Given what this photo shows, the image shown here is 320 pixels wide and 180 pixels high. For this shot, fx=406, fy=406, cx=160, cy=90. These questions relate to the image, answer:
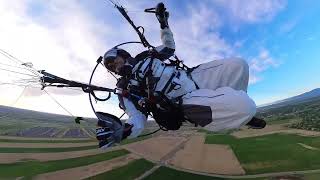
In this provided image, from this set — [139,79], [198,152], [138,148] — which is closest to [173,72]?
[139,79]

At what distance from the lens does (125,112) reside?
Answer: 31.1 feet

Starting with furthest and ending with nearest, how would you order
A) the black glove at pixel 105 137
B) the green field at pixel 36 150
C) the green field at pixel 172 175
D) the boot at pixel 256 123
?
1. the green field at pixel 36 150
2. the green field at pixel 172 175
3. the boot at pixel 256 123
4. the black glove at pixel 105 137

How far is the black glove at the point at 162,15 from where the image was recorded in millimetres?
9117

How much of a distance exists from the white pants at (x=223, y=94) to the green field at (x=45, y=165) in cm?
5914

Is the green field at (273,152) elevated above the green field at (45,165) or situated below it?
below

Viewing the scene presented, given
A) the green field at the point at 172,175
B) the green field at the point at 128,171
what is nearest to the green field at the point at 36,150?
the green field at the point at 128,171

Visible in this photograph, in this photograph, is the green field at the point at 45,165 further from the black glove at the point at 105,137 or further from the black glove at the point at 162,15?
the black glove at the point at 105,137

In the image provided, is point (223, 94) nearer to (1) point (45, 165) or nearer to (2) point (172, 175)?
(2) point (172, 175)

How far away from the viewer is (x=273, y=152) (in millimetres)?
71750

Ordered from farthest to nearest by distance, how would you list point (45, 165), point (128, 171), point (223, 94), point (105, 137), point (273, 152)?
point (45, 165), point (273, 152), point (128, 171), point (223, 94), point (105, 137)

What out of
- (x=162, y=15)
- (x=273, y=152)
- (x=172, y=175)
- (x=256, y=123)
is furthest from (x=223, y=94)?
(x=273, y=152)

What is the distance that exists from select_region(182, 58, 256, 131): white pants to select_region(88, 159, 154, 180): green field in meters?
49.5

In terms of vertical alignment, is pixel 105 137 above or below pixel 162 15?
below

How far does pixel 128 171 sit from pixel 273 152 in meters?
26.8
